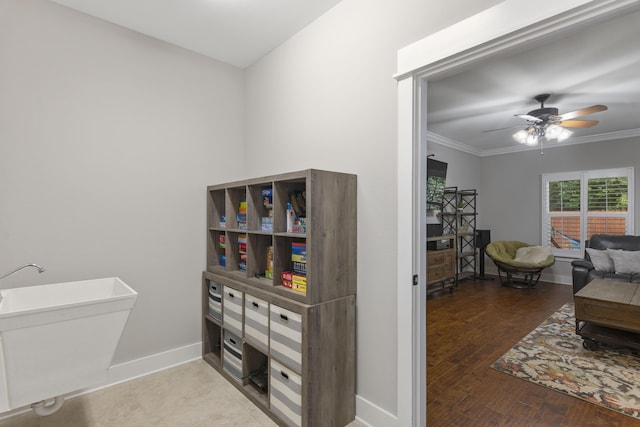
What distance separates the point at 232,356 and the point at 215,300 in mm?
476

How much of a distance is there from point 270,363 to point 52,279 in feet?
5.13

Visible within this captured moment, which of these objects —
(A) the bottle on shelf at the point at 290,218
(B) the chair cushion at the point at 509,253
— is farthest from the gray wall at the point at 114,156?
(B) the chair cushion at the point at 509,253

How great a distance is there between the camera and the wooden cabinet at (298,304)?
1.70 m

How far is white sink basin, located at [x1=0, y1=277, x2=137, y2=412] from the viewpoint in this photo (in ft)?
4.27

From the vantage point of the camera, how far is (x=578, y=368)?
257 cm

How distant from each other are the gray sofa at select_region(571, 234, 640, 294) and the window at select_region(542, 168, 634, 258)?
3.23 feet

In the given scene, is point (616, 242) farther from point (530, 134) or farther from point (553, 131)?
point (530, 134)

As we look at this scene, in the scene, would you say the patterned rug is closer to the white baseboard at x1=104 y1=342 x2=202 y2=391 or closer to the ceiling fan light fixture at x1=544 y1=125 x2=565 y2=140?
the ceiling fan light fixture at x1=544 y1=125 x2=565 y2=140

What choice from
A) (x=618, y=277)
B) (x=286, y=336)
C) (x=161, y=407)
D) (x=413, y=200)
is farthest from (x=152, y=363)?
(x=618, y=277)

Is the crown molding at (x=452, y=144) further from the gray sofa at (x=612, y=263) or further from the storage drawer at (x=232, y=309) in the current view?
the storage drawer at (x=232, y=309)

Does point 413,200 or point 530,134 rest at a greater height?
point 530,134

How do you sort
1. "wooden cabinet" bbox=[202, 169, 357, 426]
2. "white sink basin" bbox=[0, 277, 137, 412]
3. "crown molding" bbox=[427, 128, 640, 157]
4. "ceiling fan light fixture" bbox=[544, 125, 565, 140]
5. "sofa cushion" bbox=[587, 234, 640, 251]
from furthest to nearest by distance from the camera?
"crown molding" bbox=[427, 128, 640, 157], "sofa cushion" bbox=[587, 234, 640, 251], "ceiling fan light fixture" bbox=[544, 125, 565, 140], "wooden cabinet" bbox=[202, 169, 357, 426], "white sink basin" bbox=[0, 277, 137, 412]

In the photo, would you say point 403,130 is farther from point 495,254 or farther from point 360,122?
point 495,254

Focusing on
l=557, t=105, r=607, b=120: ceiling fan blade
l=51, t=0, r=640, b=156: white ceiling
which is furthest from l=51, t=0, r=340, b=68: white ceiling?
l=557, t=105, r=607, b=120: ceiling fan blade
